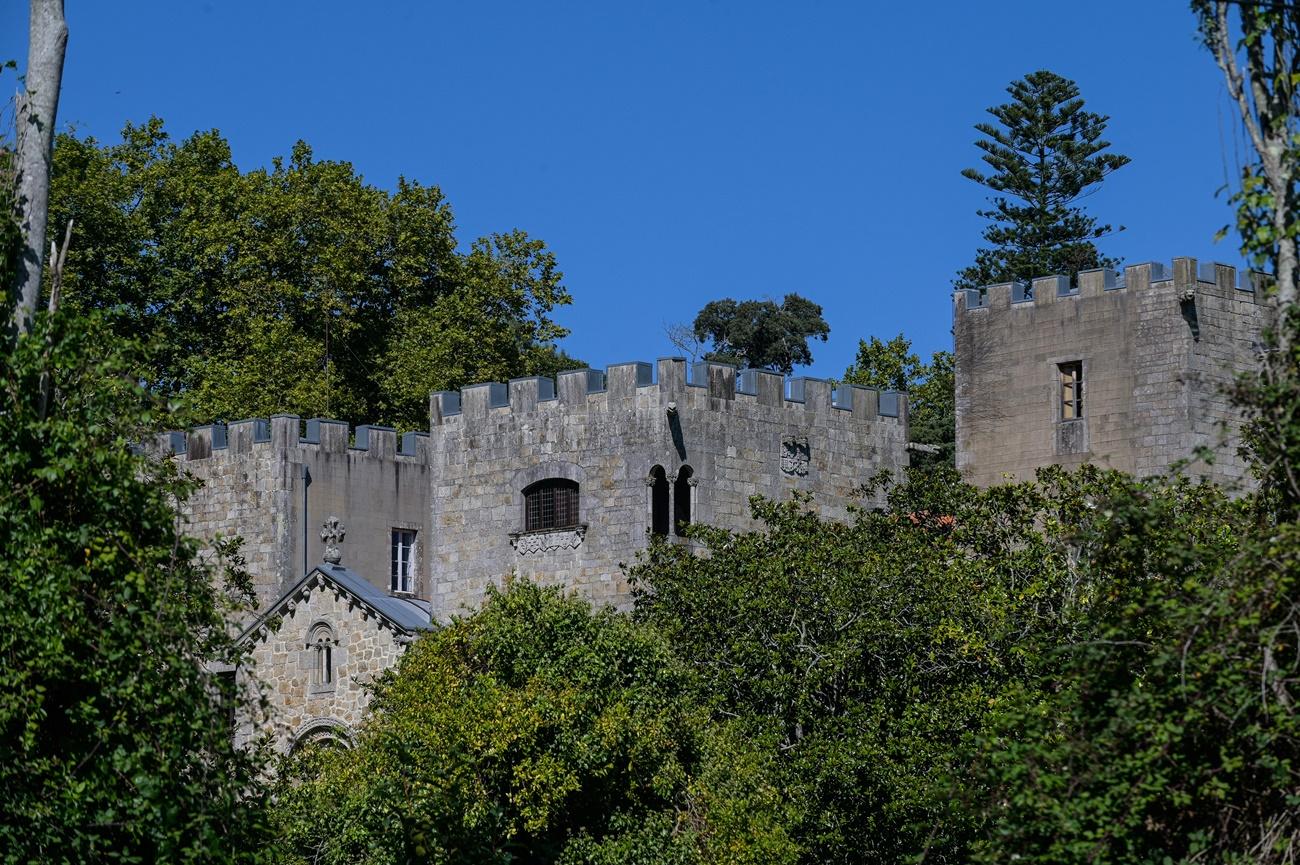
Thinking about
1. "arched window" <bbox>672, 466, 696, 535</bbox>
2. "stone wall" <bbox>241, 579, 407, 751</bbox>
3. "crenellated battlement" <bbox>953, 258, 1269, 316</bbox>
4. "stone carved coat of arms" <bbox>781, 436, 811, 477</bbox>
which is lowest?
"stone wall" <bbox>241, 579, 407, 751</bbox>

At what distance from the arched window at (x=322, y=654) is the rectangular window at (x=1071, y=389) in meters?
12.4

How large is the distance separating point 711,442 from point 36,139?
1943 cm

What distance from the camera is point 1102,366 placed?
37.7 m

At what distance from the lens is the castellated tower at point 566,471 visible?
1417 inches

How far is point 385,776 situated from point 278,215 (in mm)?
26717

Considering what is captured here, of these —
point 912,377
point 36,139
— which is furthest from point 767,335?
point 36,139

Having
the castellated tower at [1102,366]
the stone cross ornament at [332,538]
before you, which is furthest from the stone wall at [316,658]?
the castellated tower at [1102,366]

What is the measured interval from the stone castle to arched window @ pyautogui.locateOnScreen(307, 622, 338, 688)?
0.03m

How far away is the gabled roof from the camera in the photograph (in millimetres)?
36062

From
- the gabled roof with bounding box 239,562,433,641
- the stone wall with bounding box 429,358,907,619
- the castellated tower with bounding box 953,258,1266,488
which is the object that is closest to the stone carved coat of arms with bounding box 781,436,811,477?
the stone wall with bounding box 429,358,907,619

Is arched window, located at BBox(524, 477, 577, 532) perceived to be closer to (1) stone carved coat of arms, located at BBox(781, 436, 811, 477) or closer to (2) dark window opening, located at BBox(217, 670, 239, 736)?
(1) stone carved coat of arms, located at BBox(781, 436, 811, 477)

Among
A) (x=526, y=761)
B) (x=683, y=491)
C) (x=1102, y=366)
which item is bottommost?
(x=526, y=761)

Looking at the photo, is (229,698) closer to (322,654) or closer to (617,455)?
(617,455)

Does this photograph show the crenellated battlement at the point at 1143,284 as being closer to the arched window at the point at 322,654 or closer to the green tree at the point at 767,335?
the arched window at the point at 322,654
